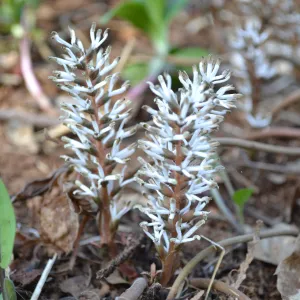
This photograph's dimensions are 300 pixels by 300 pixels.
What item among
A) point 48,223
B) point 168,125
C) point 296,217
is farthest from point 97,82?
point 296,217

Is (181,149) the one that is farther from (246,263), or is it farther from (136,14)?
(136,14)

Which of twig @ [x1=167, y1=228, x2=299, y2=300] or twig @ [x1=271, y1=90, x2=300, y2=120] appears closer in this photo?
twig @ [x1=167, y1=228, x2=299, y2=300]

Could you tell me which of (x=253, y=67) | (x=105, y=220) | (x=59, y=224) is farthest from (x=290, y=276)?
(x=253, y=67)

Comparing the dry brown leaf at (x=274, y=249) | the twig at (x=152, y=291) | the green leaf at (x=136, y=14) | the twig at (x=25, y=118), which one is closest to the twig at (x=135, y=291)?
the twig at (x=152, y=291)

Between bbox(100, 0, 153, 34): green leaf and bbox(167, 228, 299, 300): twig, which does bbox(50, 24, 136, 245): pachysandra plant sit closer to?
bbox(167, 228, 299, 300): twig

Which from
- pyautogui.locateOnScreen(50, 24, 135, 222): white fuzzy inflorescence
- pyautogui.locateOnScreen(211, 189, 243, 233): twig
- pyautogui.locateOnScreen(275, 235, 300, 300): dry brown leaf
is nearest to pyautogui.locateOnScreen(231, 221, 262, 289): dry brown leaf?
pyautogui.locateOnScreen(275, 235, 300, 300): dry brown leaf

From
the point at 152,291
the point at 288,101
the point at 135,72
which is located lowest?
the point at 152,291
